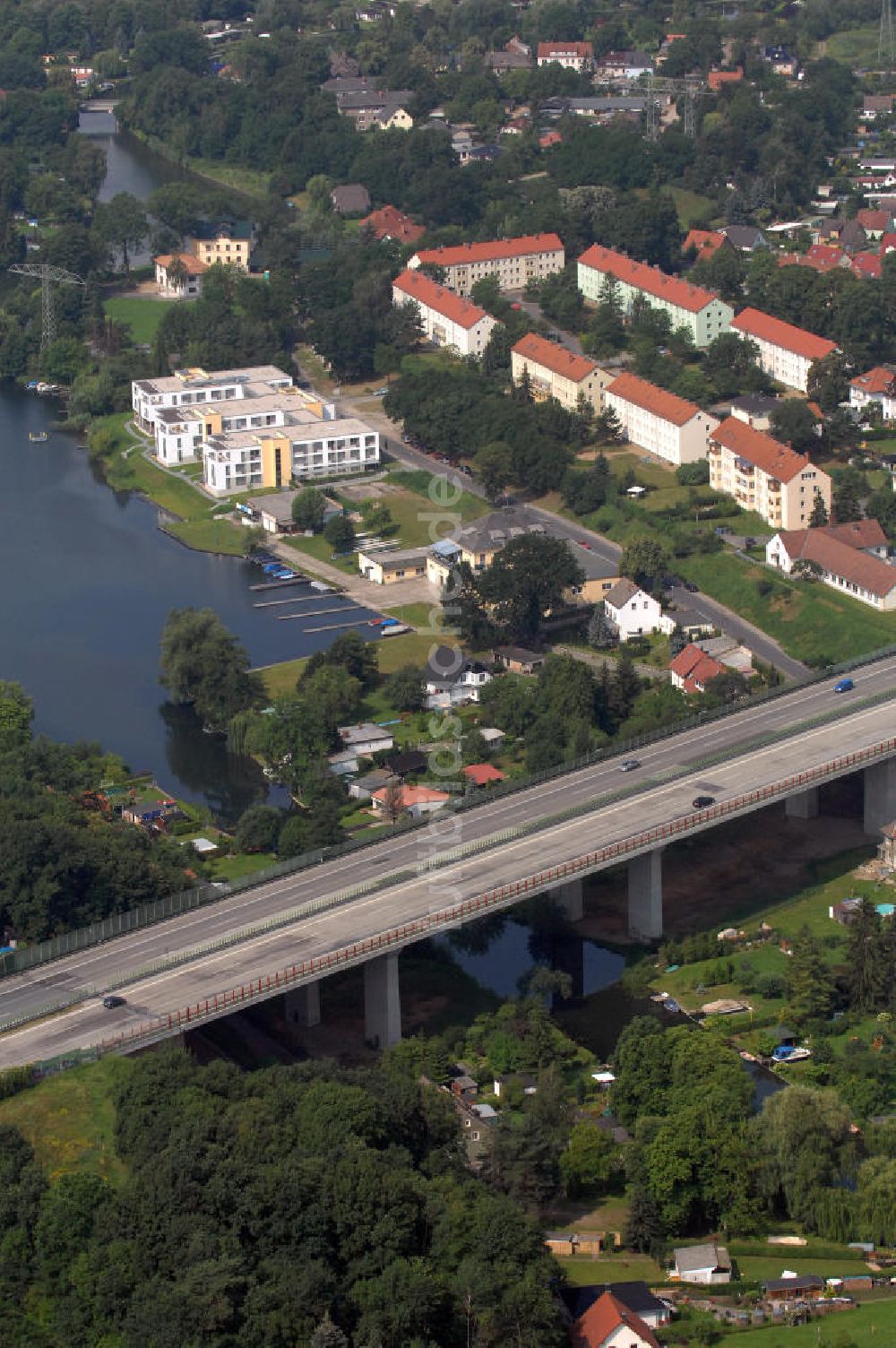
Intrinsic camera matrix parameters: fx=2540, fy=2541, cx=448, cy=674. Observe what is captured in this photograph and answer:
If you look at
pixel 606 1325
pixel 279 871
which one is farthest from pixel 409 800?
pixel 606 1325

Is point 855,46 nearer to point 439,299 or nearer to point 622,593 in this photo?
point 439,299

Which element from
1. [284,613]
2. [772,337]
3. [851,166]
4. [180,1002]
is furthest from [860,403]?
[180,1002]

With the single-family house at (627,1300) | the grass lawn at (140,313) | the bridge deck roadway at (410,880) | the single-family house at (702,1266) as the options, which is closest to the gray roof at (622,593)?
the bridge deck roadway at (410,880)

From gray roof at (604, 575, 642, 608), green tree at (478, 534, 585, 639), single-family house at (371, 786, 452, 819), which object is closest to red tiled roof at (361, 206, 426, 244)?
green tree at (478, 534, 585, 639)

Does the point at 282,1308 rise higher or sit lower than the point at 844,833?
higher

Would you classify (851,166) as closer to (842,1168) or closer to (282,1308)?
(842,1168)
